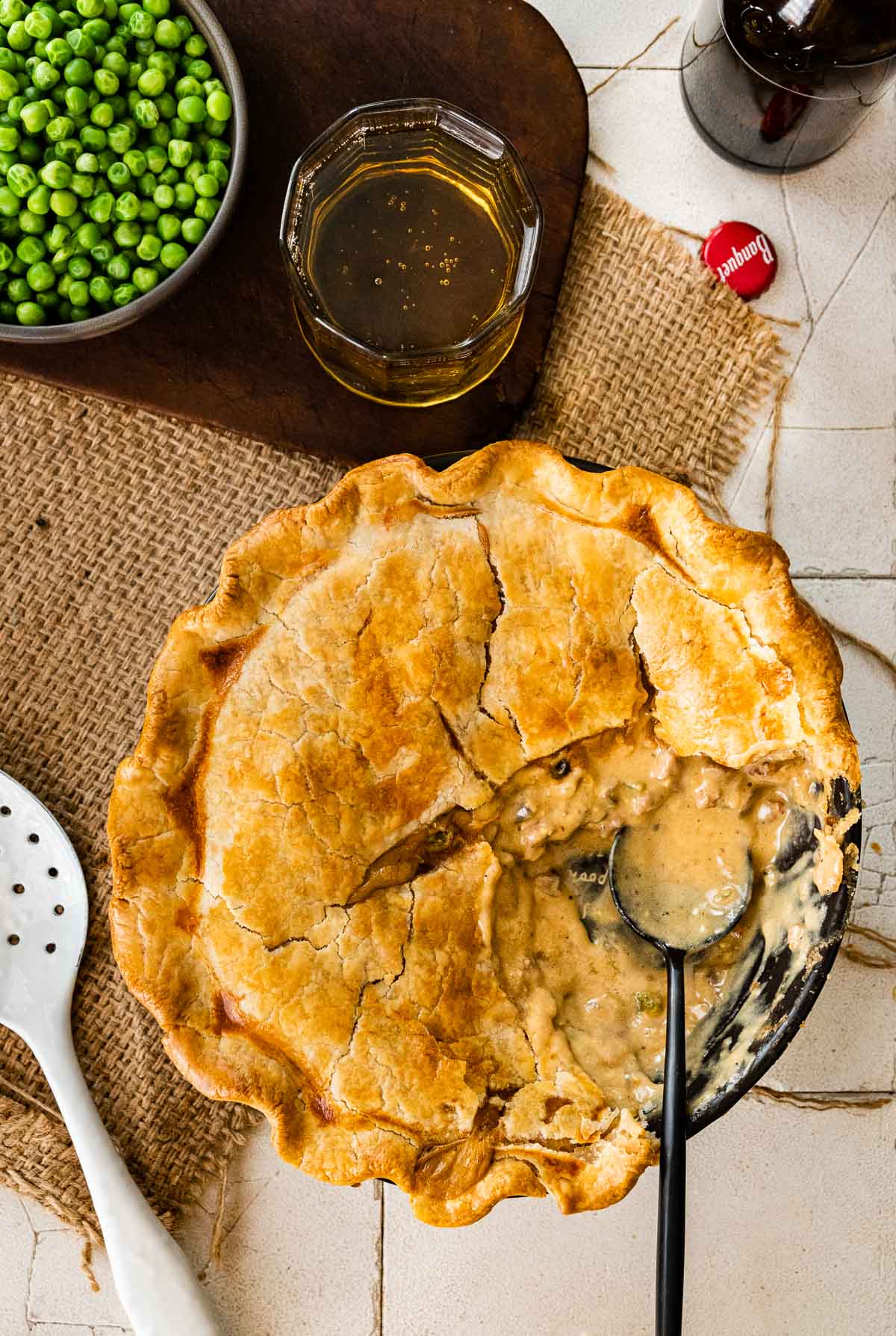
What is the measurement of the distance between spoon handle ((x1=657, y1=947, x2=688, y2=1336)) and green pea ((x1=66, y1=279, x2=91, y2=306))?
61.4 inches

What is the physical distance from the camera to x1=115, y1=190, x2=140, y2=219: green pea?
1.94 meters

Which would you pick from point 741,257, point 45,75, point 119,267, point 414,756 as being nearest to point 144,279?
point 119,267

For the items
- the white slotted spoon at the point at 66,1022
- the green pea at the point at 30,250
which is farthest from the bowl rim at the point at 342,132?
the white slotted spoon at the point at 66,1022

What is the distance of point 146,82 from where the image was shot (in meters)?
1.95

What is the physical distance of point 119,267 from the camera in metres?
1.97

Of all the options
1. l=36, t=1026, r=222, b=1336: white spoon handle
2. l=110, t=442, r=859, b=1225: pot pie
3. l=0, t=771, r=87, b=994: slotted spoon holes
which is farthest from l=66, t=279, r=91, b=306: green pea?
l=36, t=1026, r=222, b=1336: white spoon handle

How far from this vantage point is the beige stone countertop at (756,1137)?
2205mm

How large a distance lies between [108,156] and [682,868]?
62.6 inches

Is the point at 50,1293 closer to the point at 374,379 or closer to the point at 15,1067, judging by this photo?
the point at 15,1067

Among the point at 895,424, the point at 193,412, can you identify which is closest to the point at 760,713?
the point at 895,424

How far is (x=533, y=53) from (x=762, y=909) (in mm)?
1612

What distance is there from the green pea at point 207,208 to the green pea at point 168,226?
0.04m

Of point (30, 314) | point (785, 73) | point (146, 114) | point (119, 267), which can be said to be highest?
point (785, 73)

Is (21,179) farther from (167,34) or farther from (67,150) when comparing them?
(167,34)
